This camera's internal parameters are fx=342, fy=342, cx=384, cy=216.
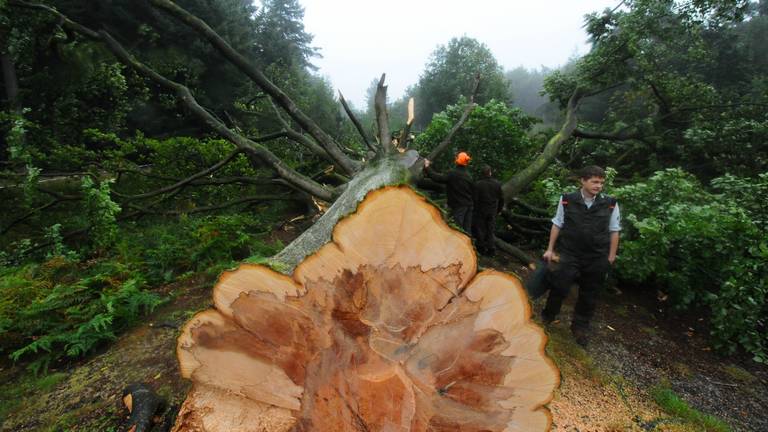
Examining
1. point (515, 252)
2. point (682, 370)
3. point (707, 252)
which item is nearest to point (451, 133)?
point (515, 252)

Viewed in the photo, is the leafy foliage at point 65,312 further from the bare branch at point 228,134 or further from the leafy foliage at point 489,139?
the leafy foliage at point 489,139

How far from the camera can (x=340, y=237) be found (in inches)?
50.0

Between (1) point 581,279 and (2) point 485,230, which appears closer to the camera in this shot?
(1) point 581,279

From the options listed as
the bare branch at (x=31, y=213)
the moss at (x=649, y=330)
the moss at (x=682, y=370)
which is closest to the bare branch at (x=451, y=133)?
the moss at (x=649, y=330)

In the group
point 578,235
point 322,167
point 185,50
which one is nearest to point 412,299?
point 578,235

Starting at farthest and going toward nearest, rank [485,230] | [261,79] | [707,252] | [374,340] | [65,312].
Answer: [485,230] < [261,79] < [707,252] < [65,312] < [374,340]

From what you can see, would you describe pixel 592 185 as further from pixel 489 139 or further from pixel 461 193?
pixel 489 139

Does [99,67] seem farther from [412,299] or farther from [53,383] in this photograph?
[412,299]

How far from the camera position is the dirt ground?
1.97 metres

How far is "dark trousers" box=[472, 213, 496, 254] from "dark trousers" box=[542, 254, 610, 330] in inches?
64.9

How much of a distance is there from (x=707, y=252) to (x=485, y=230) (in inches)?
83.3

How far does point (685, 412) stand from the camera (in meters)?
2.14

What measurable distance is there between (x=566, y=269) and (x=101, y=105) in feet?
44.3

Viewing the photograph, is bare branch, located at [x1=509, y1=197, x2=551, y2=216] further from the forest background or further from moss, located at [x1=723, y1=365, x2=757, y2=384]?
moss, located at [x1=723, y1=365, x2=757, y2=384]
